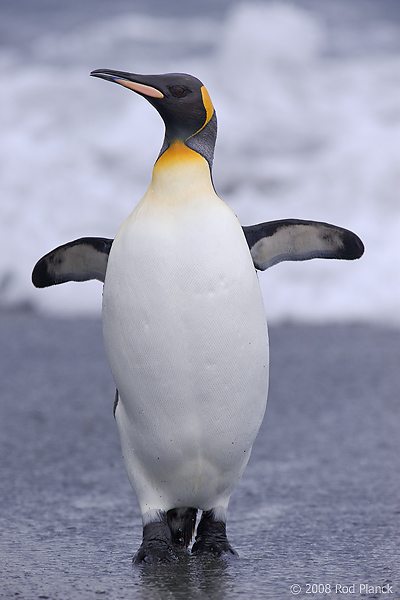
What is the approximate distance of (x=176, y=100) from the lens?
72.2 inches

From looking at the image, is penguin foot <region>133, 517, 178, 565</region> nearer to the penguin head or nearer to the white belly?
the white belly

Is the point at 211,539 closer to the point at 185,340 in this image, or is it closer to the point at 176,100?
the point at 185,340

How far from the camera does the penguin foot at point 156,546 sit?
5.83 ft

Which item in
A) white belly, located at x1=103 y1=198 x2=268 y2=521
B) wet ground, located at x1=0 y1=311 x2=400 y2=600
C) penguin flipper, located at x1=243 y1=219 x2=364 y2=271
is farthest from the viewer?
penguin flipper, located at x1=243 y1=219 x2=364 y2=271

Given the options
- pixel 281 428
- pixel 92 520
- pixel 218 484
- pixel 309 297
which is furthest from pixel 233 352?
pixel 309 297

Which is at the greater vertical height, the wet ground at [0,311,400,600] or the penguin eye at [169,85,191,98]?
the penguin eye at [169,85,191,98]

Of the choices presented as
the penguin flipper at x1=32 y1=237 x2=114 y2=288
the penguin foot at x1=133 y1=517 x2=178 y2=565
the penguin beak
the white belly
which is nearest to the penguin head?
the penguin beak

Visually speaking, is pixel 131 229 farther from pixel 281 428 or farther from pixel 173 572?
pixel 281 428

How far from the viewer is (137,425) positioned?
184 cm

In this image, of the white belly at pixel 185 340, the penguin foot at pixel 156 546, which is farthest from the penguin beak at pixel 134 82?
the penguin foot at pixel 156 546

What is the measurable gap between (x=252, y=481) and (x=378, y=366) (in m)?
1.79

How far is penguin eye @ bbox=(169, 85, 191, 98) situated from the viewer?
184 centimetres

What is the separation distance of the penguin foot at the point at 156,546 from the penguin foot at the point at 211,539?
0.25ft

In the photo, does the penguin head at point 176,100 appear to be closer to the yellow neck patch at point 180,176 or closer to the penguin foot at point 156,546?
the yellow neck patch at point 180,176
